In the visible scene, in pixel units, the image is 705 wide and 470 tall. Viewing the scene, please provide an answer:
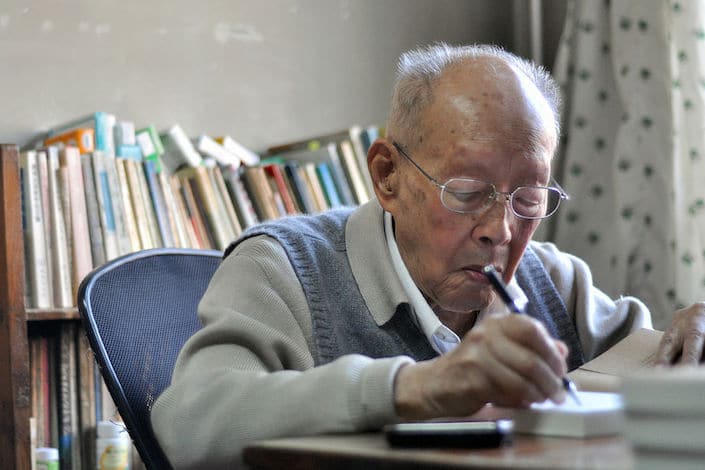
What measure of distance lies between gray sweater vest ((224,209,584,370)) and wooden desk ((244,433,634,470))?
46 cm

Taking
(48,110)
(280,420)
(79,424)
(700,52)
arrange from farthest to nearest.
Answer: (700,52) → (48,110) → (79,424) → (280,420)

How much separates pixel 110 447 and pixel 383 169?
1.18 metres

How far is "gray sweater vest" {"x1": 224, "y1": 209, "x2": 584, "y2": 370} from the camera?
1.36m

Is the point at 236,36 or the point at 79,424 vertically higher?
the point at 236,36

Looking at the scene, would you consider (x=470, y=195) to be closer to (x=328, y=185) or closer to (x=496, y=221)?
(x=496, y=221)

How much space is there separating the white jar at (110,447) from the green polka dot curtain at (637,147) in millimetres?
1481

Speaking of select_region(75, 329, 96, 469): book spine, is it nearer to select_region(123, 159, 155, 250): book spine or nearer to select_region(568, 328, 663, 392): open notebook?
select_region(123, 159, 155, 250): book spine

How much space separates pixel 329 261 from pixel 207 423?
1.35ft

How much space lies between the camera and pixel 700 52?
2.87 meters

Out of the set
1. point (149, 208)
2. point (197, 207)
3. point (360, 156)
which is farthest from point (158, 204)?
point (360, 156)

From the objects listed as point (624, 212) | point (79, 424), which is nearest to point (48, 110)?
point (79, 424)

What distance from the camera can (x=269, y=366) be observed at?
1.23 m

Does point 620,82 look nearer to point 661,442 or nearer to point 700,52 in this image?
point 700,52

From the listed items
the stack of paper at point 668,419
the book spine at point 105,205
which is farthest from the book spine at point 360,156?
the stack of paper at point 668,419
